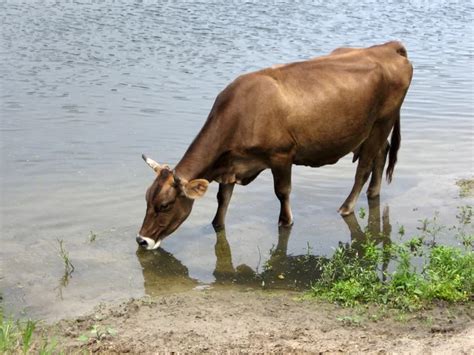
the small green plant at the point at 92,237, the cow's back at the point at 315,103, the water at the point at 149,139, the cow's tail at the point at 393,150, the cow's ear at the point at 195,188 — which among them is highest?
the cow's back at the point at 315,103

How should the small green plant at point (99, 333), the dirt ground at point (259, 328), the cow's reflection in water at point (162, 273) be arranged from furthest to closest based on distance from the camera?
1. the cow's reflection in water at point (162, 273)
2. the small green plant at point (99, 333)
3. the dirt ground at point (259, 328)

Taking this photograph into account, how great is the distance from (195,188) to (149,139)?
12.4 ft

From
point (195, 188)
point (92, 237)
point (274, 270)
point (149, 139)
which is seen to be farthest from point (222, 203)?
point (149, 139)

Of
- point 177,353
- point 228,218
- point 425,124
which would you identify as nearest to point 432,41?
point 425,124

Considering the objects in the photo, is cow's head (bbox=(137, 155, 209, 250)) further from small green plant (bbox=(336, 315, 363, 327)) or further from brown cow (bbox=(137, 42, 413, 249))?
small green plant (bbox=(336, 315, 363, 327))

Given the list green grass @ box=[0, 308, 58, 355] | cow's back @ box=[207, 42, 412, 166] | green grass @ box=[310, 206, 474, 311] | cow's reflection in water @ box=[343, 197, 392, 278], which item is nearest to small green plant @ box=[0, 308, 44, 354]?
green grass @ box=[0, 308, 58, 355]

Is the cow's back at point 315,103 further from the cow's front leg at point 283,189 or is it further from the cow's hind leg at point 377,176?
the cow's hind leg at point 377,176

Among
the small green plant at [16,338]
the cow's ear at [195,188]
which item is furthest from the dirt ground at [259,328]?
the cow's ear at [195,188]

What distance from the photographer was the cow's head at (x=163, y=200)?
7.64 metres

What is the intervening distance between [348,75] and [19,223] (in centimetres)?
386

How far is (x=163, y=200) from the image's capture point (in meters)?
7.65

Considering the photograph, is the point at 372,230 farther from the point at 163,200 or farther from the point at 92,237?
the point at 92,237

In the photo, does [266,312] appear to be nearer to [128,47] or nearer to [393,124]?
[393,124]

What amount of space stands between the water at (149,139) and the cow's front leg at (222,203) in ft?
0.42
